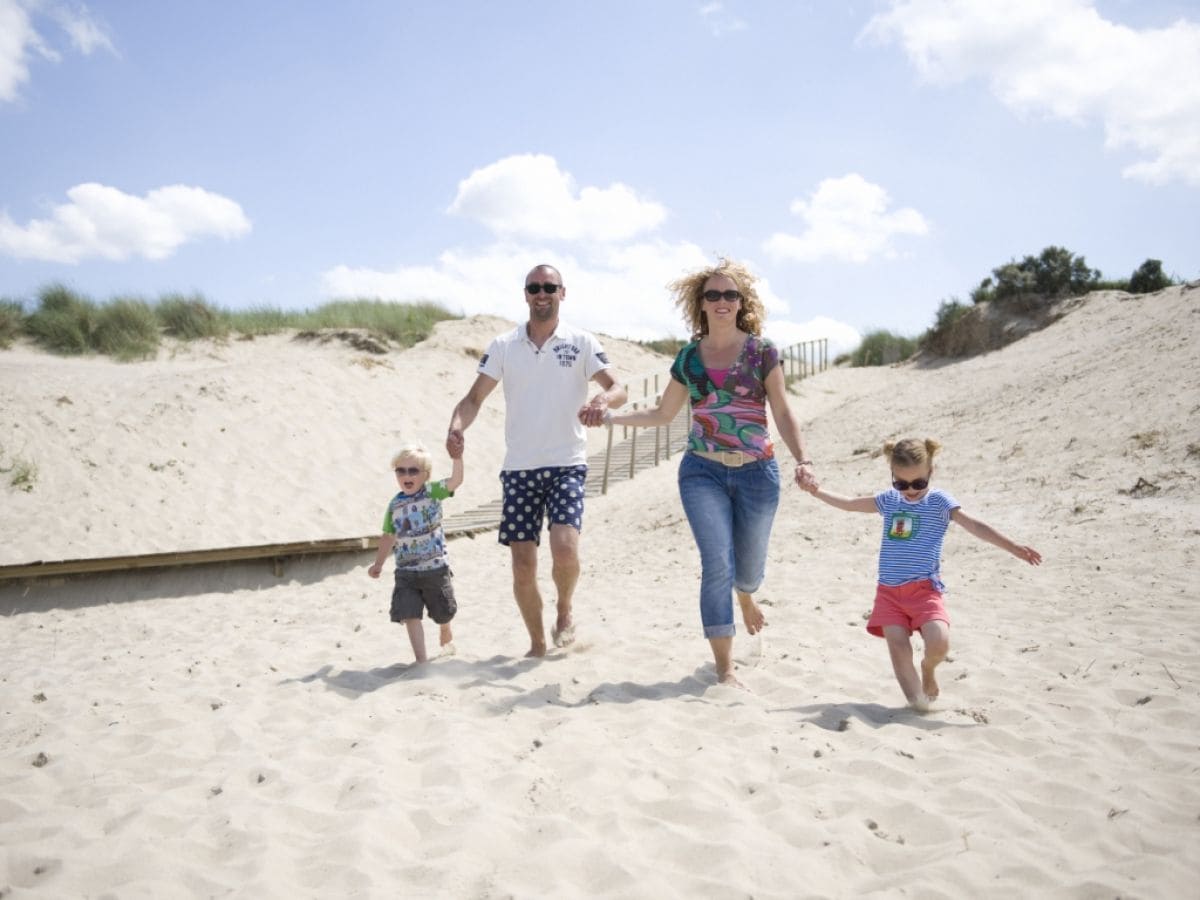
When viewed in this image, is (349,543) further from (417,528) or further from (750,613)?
(750,613)

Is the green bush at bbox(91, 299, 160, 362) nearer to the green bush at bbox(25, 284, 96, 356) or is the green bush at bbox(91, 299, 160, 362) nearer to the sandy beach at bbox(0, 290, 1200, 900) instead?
the green bush at bbox(25, 284, 96, 356)

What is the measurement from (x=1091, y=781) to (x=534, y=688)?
8.12 feet

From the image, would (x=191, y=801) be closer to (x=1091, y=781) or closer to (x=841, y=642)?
(x=1091, y=781)

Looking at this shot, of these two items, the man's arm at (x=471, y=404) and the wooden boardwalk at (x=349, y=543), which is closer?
the man's arm at (x=471, y=404)

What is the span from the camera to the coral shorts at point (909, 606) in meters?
3.75

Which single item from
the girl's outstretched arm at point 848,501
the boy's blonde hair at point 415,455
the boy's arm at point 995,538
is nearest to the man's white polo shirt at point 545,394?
the boy's blonde hair at point 415,455

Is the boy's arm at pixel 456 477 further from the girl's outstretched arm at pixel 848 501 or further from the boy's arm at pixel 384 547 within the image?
the girl's outstretched arm at pixel 848 501

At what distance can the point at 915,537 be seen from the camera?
12.6ft

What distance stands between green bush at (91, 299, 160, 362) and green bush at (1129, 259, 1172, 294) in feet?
78.4

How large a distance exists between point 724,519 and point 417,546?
1.88 m

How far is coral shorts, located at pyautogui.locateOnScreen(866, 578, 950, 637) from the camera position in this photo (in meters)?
3.75

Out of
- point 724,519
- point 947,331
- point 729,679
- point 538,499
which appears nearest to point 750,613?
point 729,679

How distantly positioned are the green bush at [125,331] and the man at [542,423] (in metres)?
15.3

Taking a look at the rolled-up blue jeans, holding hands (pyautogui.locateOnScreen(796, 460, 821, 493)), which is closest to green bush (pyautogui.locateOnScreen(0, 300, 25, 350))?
the rolled-up blue jeans
